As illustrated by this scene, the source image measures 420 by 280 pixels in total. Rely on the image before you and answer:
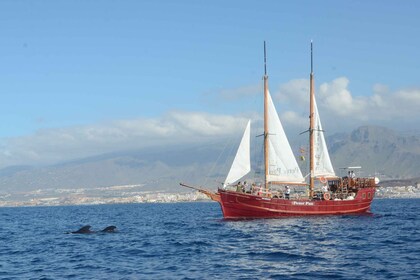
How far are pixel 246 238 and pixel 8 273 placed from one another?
21.2 m

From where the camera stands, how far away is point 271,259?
37.6 meters

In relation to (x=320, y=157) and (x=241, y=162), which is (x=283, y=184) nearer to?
(x=320, y=157)

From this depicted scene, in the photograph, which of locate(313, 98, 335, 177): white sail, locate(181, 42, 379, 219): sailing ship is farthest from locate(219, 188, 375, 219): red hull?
locate(313, 98, 335, 177): white sail

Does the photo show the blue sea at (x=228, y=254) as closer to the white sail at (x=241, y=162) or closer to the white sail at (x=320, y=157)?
the white sail at (x=241, y=162)

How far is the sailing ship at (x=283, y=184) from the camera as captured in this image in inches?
2810

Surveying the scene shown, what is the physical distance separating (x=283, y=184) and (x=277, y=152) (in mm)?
5348

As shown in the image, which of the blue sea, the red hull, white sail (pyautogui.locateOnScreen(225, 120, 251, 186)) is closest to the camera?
the blue sea

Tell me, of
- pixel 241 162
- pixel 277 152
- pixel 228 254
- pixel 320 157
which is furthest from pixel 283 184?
pixel 228 254

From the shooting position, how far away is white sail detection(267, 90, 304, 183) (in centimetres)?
7606

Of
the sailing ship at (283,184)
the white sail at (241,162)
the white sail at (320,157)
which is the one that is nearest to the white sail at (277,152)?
the sailing ship at (283,184)

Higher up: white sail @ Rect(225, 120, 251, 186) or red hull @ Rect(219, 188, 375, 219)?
white sail @ Rect(225, 120, 251, 186)

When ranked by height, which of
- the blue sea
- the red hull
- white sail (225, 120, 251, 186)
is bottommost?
the blue sea

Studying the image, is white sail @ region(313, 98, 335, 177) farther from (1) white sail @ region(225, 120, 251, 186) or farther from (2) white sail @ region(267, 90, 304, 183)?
(1) white sail @ region(225, 120, 251, 186)

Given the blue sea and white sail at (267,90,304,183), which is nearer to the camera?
the blue sea
